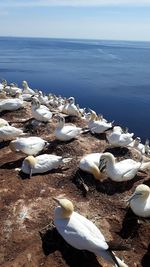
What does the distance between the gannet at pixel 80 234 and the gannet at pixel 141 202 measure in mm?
1762

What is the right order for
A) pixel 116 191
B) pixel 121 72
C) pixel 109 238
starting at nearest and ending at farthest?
pixel 109 238, pixel 116 191, pixel 121 72

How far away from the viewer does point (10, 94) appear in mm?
25391

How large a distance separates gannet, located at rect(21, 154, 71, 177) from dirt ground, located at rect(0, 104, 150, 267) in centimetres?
20

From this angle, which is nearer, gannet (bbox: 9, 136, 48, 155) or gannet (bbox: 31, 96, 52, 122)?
gannet (bbox: 9, 136, 48, 155)

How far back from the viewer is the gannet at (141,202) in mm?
10461

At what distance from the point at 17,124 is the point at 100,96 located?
138 ft

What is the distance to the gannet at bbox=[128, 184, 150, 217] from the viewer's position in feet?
34.3

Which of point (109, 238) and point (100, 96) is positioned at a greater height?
point (109, 238)

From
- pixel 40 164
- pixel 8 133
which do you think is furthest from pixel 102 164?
pixel 8 133

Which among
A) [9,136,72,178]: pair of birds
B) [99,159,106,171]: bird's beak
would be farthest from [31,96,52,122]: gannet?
[99,159,106,171]: bird's beak

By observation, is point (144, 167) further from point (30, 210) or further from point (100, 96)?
point (100, 96)

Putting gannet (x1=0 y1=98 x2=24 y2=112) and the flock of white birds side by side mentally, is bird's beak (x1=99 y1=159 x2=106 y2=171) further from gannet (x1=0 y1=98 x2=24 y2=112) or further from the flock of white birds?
gannet (x1=0 y1=98 x2=24 y2=112)

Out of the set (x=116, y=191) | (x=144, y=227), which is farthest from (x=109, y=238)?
(x=116, y=191)

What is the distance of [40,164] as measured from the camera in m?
13.1
